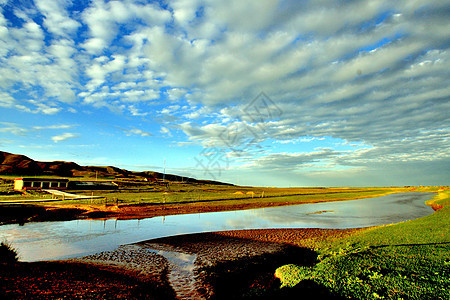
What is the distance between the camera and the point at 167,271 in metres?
13.7

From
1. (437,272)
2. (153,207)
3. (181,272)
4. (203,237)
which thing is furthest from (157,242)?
(153,207)

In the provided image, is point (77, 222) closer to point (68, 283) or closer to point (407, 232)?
point (68, 283)

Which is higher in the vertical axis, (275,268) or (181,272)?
(275,268)

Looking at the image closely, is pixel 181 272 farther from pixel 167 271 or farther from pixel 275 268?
pixel 275 268

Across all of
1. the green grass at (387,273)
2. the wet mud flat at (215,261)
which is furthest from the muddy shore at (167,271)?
the green grass at (387,273)

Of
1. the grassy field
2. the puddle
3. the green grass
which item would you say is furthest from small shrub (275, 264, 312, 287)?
the grassy field

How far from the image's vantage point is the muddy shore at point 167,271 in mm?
9516

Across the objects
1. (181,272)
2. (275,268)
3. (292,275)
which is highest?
(292,275)

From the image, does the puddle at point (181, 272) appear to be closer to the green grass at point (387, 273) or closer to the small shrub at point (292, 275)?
the small shrub at point (292, 275)

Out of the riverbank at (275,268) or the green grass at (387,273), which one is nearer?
the green grass at (387,273)

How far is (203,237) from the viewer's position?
22.8 m

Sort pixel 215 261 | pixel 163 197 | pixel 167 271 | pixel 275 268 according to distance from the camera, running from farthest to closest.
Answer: pixel 163 197 → pixel 215 261 → pixel 275 268 → pixel 167 271

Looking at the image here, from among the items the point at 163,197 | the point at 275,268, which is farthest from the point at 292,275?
the point at 163,197

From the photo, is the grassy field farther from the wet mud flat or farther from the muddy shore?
the muddy shore
